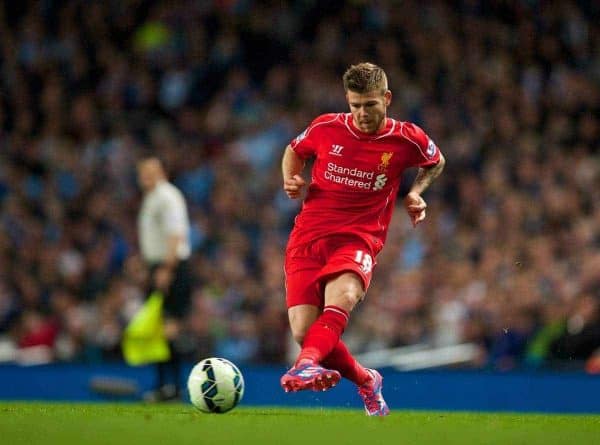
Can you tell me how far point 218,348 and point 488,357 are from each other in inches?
107

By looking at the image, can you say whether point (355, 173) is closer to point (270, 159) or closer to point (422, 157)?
point (422, 157)

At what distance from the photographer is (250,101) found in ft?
50.5

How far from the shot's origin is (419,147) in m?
7.43

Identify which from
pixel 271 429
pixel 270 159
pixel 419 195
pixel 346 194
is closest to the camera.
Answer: pixel 271 429

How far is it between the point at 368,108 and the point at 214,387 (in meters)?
1.75

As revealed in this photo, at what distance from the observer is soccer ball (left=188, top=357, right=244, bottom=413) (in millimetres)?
7164

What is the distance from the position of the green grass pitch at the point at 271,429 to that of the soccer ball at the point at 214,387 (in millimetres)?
89

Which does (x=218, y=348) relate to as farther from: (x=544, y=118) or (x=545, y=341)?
(x=544, y=118)

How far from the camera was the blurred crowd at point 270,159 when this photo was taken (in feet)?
41.2

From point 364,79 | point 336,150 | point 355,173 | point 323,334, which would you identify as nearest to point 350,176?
point 355,173

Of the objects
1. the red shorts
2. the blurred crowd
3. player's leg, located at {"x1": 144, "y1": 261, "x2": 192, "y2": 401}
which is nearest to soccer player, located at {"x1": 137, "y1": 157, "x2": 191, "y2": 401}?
player's leg, located at {"x1": 144, "y1": 261, "x2": 192, "y2": 401}

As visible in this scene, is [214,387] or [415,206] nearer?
[415,206]

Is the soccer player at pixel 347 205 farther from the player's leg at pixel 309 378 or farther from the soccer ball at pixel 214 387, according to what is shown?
the player's leg at pixel 309 378

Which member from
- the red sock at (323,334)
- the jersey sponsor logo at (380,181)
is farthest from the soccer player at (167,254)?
the red sock at (323,334)
